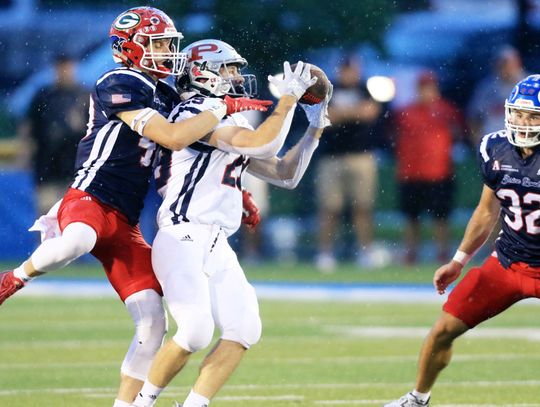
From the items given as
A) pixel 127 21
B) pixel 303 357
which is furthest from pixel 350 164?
pixel 127 21

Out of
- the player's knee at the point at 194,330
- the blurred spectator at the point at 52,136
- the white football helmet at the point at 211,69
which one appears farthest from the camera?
the blurred spectator at the point at 52,136

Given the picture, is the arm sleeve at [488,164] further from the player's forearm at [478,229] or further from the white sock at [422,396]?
the white sock at [422,396]

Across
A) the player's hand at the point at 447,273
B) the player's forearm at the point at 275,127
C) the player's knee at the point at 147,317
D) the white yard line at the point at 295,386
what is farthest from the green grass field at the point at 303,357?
the player's forearm at the point at 275,127

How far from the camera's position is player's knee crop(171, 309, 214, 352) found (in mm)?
4887

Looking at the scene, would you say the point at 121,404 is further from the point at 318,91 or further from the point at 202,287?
the point at 318,91

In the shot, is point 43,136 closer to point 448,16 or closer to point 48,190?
point 48,190

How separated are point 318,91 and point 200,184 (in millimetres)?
590

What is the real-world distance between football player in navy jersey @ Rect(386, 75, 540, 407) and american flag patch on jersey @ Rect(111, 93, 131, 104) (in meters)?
1.45

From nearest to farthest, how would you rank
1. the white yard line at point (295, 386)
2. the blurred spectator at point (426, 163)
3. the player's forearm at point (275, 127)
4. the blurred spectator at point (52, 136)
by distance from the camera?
the player's forearm at point (275, 127), the white yard line at point (295, 386), the blurred spectator at point (52, 136), the blurred spectator at point (426, 163)

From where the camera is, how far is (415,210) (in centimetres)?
1188

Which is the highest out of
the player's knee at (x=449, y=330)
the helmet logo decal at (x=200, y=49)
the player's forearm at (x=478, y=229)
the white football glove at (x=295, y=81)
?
the helmet logo decal at (x=200, y=49)

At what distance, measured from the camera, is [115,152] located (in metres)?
5.19

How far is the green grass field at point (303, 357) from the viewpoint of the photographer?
592 cm

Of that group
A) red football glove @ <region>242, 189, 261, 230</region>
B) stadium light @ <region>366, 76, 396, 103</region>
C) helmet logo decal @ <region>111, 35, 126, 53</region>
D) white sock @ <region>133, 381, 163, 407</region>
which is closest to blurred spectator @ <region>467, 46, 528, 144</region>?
stadium light @ <region>366, 76, 396, 103</region>
